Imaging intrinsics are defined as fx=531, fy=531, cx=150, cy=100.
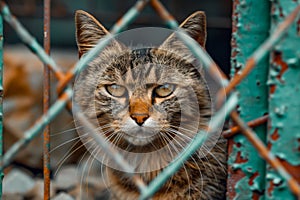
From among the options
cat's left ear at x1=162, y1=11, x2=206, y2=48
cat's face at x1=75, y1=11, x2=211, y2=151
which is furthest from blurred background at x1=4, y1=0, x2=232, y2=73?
cat's left ear at x1=162, y1=11, x2=206, y2=48

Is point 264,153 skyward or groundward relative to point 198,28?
groundward

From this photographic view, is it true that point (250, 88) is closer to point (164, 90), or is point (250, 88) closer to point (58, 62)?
point (164, 90)

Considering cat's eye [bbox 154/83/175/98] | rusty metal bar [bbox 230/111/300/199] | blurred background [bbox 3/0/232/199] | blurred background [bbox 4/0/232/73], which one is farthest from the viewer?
blurred background [bbox 4/0/232/73]

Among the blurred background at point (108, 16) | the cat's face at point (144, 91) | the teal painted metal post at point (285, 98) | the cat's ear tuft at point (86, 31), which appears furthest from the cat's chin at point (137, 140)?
the blurred background at point (108, 16)

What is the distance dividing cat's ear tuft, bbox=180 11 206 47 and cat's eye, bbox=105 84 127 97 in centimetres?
33

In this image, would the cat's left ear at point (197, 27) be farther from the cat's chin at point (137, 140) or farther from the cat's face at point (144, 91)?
the cat's chin at point (137, 140)

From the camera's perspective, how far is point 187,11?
4086 millimetres

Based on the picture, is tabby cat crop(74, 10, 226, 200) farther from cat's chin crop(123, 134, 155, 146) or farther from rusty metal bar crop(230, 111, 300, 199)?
rusty metal bar crop(230, 111, 300, 199)

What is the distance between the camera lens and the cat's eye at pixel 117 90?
6.31 feet

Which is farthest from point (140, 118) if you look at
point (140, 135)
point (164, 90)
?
point (164, 90)

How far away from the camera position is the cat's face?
1.80 meters

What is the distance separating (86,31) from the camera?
186 centimetres

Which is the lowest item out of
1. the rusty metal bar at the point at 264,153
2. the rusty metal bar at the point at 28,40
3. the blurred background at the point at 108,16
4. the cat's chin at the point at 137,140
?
the rusty metal bar at the point at 264,153

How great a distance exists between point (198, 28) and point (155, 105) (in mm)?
303
